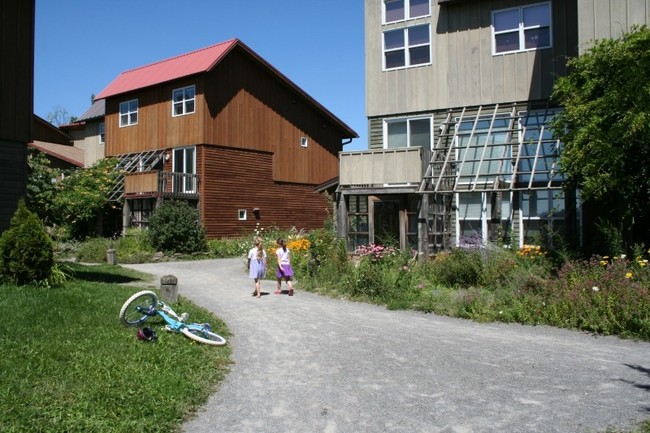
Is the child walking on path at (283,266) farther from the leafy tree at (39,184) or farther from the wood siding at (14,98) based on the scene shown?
the leafy tree at (39,184)

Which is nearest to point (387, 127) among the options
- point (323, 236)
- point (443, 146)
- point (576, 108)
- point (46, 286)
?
point (443, 146)

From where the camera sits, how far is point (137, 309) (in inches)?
364

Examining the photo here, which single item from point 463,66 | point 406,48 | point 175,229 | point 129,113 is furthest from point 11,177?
point 129,113

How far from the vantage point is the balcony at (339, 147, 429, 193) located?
678 inches

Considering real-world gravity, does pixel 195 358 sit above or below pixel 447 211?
below

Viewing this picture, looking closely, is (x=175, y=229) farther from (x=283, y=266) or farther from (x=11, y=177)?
(x=283, y=266)

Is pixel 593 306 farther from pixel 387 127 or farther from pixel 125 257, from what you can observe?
pixel 125 257

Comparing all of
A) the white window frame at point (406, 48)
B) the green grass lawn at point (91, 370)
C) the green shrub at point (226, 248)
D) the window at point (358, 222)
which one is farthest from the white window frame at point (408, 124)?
the green grass lawn at point (91, 370)

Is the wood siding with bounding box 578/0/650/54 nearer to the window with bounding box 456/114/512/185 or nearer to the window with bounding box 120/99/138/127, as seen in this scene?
the window with bounding box 456/114/512/185

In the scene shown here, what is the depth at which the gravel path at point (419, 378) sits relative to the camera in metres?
5.73

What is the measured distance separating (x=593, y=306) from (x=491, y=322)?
1.73 m

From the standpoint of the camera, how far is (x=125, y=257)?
76.3 feet

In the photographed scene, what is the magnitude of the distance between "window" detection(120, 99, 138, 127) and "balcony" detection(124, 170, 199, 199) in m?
4.79

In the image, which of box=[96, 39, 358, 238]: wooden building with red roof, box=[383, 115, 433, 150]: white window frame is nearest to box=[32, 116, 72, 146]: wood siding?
box=[96, 39, 358, 238]: wooden building with red roof
